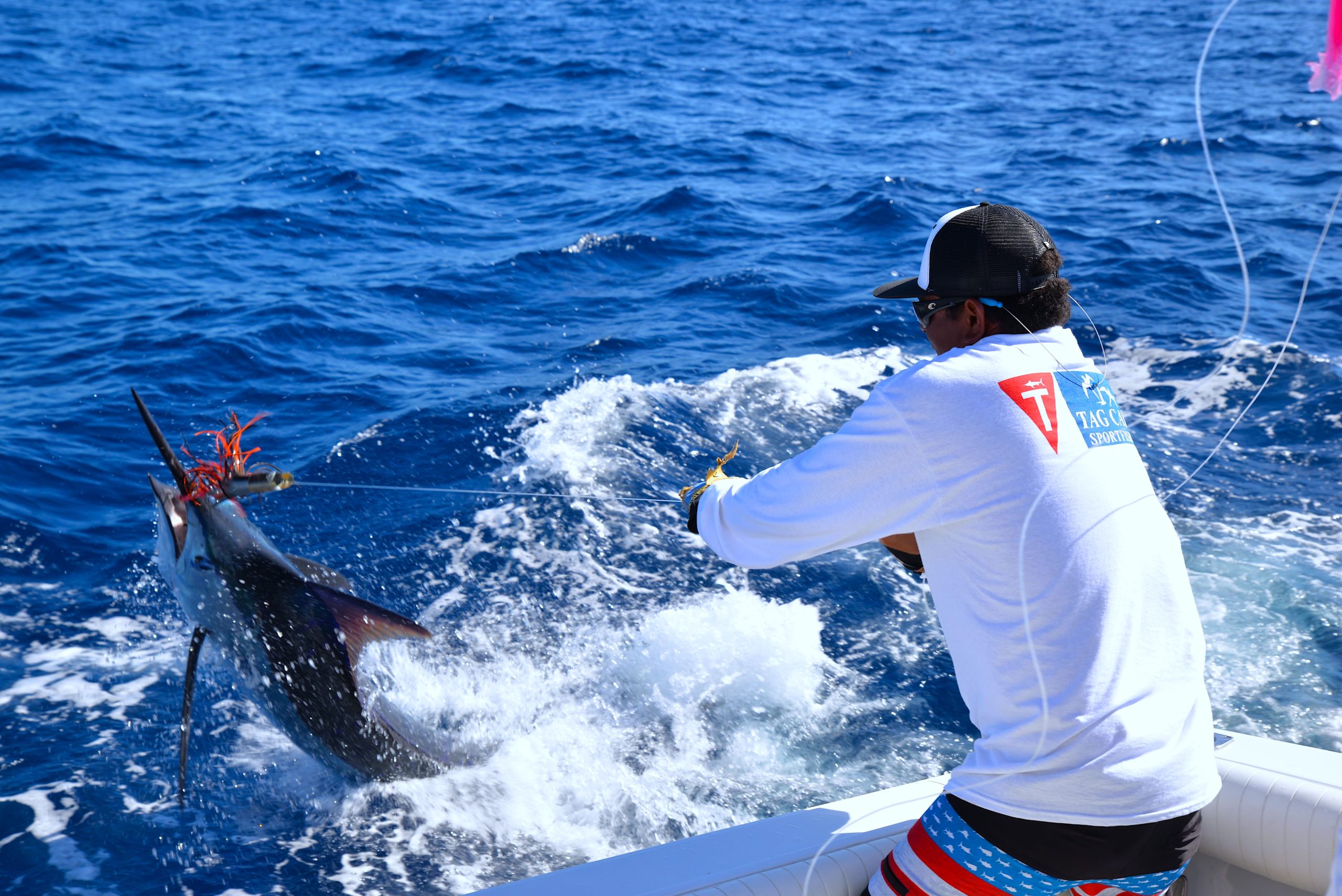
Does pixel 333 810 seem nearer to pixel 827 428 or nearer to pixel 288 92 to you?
pixel 827 428

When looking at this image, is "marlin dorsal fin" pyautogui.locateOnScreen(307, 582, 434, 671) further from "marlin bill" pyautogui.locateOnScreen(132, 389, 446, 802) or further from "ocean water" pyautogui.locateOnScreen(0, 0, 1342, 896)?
"ocean water" pyautogui.locateOnScreen(0, 0, 1342, 896)

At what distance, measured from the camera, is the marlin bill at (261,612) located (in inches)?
147

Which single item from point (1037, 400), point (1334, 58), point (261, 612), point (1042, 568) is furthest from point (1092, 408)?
point (261, 612)

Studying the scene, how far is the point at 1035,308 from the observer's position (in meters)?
2.12

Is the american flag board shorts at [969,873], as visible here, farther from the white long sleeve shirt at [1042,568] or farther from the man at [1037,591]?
the white long sleeve shirt at [1042,568]

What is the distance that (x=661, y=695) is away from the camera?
16.7 ft

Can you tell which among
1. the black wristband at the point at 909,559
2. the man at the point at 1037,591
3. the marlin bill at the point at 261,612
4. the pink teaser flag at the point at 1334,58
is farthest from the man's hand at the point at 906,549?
the marlin bill at the point at 261,612

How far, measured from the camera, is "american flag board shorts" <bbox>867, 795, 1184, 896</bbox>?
6.56 feet

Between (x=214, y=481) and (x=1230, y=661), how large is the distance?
466 cm

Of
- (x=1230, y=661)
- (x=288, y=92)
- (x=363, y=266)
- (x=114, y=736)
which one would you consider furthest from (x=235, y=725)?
(x=288, y=92)

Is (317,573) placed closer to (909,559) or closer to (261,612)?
(261,612)

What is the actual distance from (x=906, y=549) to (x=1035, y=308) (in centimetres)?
60

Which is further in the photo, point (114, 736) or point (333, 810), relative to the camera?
point (114, 736)

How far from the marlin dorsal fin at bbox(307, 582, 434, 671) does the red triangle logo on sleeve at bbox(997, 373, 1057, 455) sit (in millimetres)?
2390
